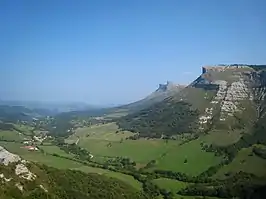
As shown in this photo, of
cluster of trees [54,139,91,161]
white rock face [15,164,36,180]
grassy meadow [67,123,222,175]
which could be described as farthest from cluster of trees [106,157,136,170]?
white rock face [15,164,36,180]

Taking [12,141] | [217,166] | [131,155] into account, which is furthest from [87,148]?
[217,166]

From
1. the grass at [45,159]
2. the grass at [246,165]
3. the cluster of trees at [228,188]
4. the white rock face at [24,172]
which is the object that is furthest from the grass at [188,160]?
the white rock face at [24,172]

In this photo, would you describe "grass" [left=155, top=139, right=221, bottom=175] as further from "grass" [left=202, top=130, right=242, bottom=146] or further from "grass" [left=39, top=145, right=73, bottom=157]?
"grass" [left=39, top=145, right=73, bottom=157]

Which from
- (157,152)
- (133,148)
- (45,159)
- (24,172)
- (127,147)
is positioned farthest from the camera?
(127,147)

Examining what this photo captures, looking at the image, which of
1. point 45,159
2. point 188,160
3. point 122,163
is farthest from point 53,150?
point 188,160

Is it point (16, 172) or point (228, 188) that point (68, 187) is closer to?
point (16, 172)

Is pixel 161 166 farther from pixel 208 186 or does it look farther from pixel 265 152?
pixel 265 152

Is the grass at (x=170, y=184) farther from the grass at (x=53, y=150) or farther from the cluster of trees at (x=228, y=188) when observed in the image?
the grass at (x=53, y=150)
